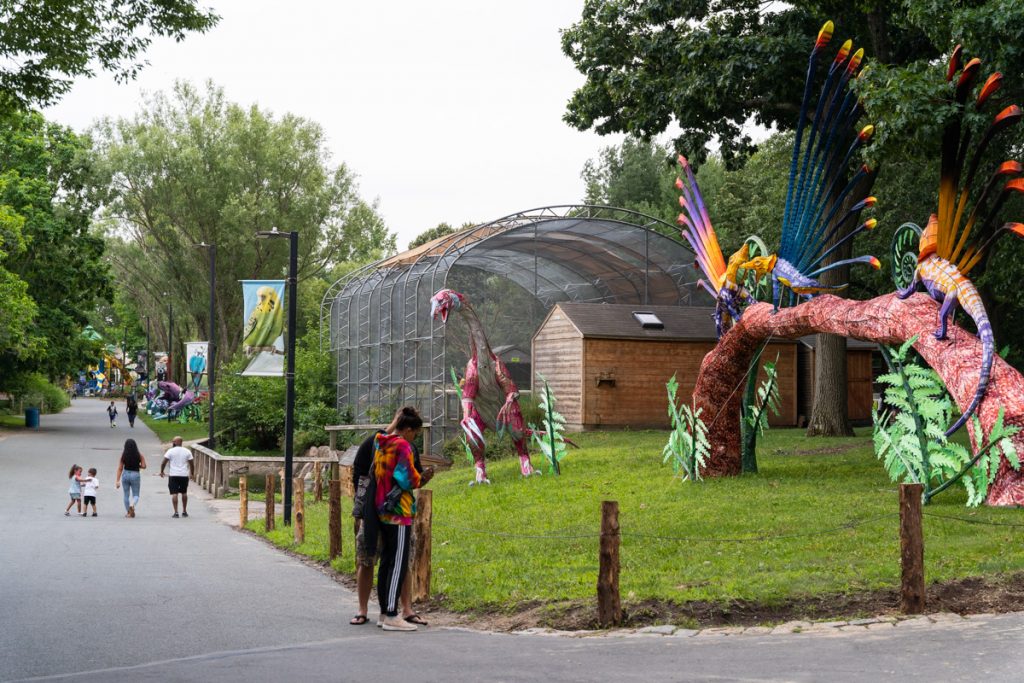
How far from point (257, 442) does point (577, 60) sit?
67.6 ft

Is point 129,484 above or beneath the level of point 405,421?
beneath

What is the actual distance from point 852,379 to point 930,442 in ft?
70.0

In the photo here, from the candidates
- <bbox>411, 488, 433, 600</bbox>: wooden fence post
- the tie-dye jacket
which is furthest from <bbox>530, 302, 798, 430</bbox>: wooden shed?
the tie-dye jacket

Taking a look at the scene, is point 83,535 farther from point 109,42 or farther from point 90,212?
point 90,212

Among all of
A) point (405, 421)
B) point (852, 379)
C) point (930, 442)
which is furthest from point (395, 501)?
point (852, 379)

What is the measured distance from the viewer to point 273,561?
50.0 ft

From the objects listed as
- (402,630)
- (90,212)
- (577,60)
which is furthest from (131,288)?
(402,630)

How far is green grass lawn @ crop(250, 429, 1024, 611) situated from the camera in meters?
10.5

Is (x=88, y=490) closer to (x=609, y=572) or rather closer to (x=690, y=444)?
(x=690, y=444)

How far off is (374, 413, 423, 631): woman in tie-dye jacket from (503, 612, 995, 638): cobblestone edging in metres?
1.42

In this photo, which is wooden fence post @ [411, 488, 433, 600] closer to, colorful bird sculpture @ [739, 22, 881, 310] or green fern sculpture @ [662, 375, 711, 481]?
green fern sculpture @ [662, 375, 711, 481]

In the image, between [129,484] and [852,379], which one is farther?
[852,379]

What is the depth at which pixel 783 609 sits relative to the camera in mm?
9688

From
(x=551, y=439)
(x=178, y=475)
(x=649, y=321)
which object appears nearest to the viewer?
(x=551, y=439)
